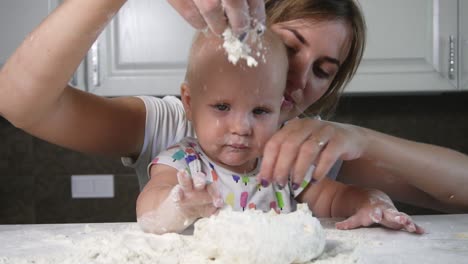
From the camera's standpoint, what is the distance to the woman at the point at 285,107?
1.87ft

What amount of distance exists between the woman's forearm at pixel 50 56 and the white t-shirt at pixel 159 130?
7.8 inches

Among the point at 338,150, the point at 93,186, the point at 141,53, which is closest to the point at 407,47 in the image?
the point at 141,53

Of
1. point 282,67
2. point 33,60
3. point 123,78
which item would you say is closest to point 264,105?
point 282,67

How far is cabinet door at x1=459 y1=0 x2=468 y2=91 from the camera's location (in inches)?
56.4

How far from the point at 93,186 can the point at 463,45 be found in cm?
125

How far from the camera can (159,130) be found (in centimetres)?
83

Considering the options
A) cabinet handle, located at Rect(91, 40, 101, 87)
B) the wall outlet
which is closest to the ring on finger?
cabinet handle, located at Rect(91, 40, 101, 87)

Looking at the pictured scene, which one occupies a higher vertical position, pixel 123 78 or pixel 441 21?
pixel 441 21

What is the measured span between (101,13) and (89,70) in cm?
79

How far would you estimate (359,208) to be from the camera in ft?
2.19

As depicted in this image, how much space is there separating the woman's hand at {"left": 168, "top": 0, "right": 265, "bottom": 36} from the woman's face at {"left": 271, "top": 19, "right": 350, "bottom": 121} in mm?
220

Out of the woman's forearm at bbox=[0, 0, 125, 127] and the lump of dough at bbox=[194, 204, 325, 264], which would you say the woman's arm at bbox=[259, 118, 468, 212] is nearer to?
the lump of dough at bbox=[194, 204, 325, 264]

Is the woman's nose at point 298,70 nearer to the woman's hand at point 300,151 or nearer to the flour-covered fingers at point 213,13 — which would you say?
the woman's hand at point 300,151

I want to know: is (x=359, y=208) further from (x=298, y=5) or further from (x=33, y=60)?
(x=33, y=60)
